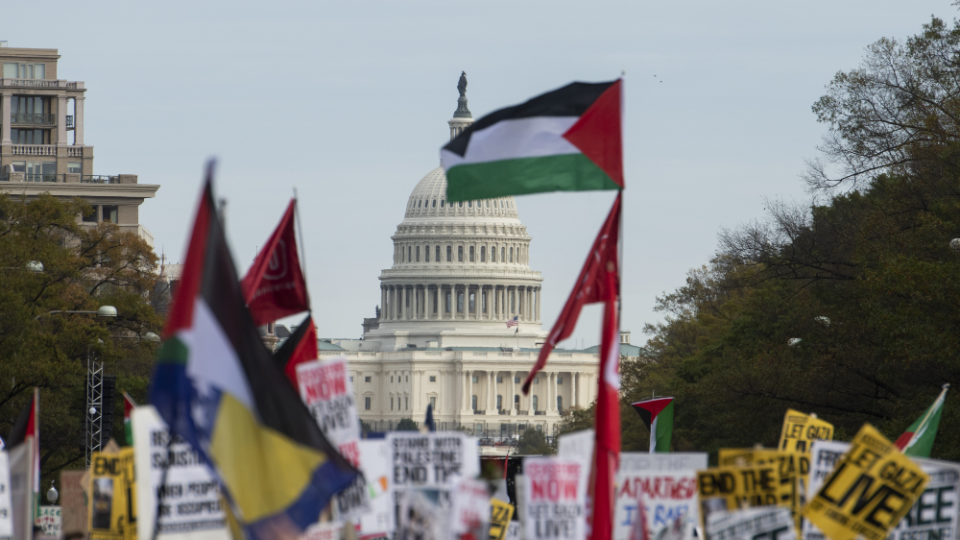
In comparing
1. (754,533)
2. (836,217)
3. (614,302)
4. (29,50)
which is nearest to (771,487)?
(754,533)

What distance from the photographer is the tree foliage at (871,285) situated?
38500 mm

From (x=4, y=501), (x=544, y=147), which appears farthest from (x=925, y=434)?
(x=4, y=501)

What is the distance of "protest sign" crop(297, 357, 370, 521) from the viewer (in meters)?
15.2

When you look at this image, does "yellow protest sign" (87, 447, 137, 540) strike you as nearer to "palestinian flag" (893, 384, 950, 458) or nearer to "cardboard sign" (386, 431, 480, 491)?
"cardboard sign" (386, 431, 480, 491)

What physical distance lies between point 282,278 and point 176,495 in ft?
12.6

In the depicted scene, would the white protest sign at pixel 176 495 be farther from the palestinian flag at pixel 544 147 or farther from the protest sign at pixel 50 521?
the protest sign at pixel 50 521

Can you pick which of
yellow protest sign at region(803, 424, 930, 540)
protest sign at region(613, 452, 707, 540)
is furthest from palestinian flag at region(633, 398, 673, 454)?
yellow protest sign at region(803, 424, 930, 540)

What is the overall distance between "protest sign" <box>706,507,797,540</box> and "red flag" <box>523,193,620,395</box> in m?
2.69

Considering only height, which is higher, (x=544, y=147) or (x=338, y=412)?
(x=544, y=147)

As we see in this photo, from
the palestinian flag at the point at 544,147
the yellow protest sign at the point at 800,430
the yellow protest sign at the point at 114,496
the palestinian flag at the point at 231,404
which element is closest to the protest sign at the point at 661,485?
the palestinian flag at the point at 544,147

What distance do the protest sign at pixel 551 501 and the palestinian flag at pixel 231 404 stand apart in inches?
102

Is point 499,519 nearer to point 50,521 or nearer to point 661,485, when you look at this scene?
point 661,485

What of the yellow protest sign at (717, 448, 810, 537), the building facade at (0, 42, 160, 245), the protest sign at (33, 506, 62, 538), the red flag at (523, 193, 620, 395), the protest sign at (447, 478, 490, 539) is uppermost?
the building facade at (0, 42, 160, 245)

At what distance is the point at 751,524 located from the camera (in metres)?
14.6
